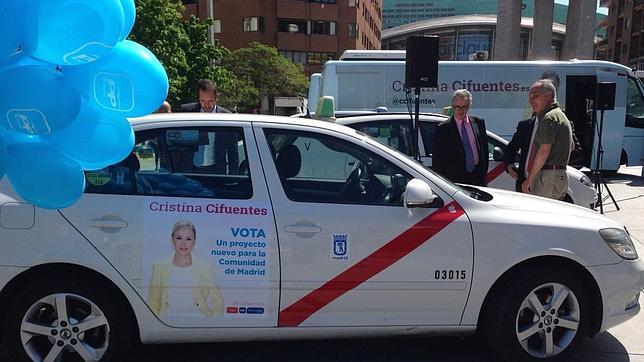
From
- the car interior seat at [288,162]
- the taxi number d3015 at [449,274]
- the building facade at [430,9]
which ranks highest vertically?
the building facade at [430,9]

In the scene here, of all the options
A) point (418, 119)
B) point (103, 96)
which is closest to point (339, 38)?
point (418, 119)

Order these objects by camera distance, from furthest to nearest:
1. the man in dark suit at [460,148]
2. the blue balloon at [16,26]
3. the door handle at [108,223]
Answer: the man in dark suit at [460,148], the door handle at [108,223], the blue balloon at [16,26]

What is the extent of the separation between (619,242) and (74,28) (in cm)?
332

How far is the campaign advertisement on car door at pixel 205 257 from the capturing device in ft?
10.7

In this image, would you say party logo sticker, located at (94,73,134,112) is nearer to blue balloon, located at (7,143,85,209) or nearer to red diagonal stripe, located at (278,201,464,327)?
blue balloon, located at (7,143,85,209)

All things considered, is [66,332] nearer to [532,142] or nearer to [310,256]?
[310,256]

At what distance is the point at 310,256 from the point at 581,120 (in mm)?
12090

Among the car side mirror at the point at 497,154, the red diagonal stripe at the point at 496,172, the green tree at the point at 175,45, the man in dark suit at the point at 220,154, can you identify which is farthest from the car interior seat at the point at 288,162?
the green tree at the point at 175,45

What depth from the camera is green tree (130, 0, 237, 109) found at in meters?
20.2

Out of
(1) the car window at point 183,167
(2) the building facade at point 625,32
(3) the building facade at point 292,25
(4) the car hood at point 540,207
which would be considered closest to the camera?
(1) the car window at point 183,167

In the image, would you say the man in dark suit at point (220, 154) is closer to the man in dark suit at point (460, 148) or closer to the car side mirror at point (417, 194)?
the car side mirror at point (417, 194)

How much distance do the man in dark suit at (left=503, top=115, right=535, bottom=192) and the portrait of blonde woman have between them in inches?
138

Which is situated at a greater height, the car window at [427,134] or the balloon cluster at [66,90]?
the balloon cluster at [66,90]

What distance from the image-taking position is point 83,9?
78.6 inches
